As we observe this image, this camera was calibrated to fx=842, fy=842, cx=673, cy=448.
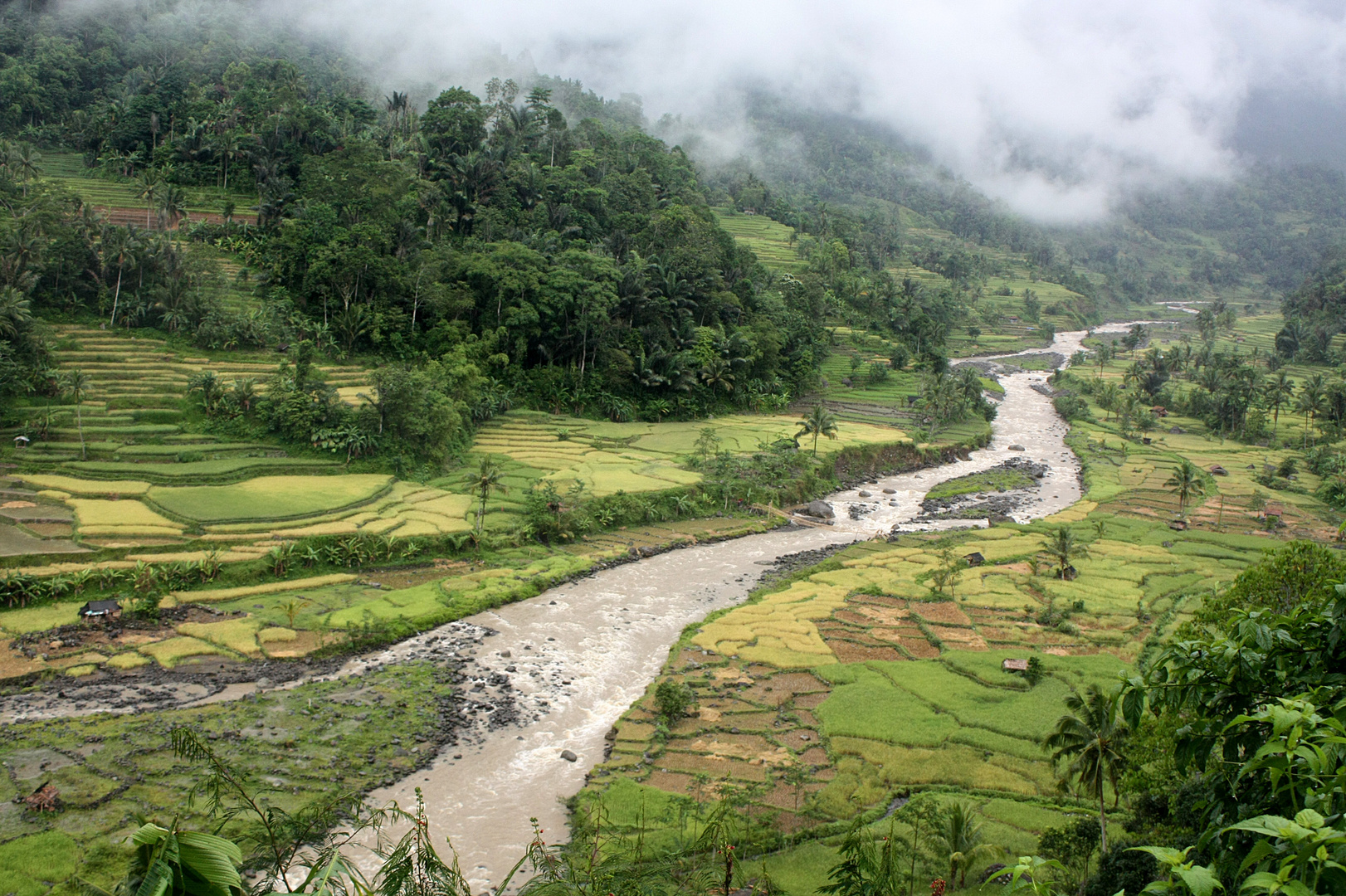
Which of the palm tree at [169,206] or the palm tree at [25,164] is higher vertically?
the palm tree at [25,164]

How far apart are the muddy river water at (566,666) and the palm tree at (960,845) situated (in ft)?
23.8

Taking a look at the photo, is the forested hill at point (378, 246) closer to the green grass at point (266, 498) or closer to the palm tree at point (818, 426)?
the green grass at point (266, 498)

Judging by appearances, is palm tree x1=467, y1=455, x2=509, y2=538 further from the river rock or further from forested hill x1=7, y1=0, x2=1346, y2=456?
the river rock

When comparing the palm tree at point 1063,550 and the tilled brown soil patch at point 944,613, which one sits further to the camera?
the palm tree at point 1063,550

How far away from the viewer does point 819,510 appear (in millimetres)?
41188

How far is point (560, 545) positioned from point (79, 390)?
18392 millimetres

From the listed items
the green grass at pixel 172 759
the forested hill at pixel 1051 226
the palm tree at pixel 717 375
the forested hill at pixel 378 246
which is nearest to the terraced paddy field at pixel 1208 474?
the forested hill at pixel 378 246

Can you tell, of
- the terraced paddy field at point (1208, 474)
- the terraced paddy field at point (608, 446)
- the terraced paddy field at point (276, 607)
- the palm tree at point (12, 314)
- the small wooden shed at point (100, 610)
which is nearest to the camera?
the terraced paddy field at point (276, 607)

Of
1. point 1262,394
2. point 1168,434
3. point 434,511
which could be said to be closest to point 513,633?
point 434,511

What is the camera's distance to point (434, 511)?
3309cm

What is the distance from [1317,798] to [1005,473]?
51185 millimetres

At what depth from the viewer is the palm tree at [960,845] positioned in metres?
14.2

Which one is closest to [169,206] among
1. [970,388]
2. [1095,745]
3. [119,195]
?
[119,195]

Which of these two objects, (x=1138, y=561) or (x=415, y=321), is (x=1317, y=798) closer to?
(x=1138, y=561)
